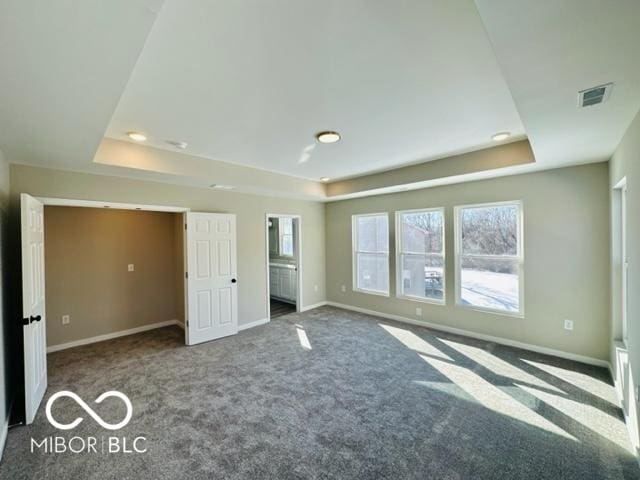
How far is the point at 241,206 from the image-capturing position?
5.00 metres

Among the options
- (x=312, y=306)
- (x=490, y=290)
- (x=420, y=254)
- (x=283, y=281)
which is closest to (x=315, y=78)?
(x=420, y=254)

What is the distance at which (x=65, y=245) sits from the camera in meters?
4.27

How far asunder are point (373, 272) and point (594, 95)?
4406 mm

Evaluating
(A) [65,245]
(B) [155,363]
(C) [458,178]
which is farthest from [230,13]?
(A) [65,245]

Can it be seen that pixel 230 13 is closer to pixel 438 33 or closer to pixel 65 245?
pixel 438 33

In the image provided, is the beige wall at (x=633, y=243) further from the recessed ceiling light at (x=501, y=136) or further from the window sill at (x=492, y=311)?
the window sill at (x=492, y=311)

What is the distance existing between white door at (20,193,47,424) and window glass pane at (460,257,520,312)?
17.6ft

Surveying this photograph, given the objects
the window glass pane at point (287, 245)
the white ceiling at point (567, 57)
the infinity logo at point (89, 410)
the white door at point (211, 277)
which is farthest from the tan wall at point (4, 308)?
the window glass pane at point (287, 245)

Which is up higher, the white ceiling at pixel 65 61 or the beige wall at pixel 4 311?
the white ceiling at pixel 65 61

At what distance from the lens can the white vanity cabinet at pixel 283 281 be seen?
22.0 feet

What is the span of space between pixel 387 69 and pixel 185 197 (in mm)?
3566

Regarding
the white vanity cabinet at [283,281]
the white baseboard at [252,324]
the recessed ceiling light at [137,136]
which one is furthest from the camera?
the white vanity cabinet at [283,281]

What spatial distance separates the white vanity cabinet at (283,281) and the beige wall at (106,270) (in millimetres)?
2457

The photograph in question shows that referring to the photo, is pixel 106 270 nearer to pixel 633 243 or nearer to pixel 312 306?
pixel 312 306
